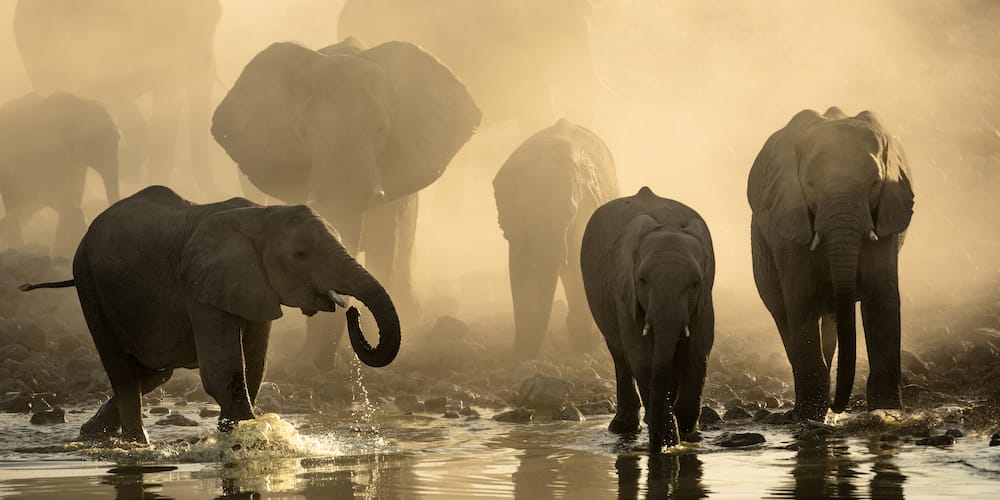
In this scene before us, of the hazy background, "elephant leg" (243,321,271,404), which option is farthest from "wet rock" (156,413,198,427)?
the hazy background

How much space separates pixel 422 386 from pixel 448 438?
4.33 metres

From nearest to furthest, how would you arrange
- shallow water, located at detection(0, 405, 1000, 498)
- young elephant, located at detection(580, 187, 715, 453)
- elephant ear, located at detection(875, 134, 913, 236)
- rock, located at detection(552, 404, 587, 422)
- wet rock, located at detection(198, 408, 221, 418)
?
shallow water, located at detection(0, 405, 1000, 498)
young elephant, located at detection(580, 187, 715, 453)
elephant ear, located at detection(875, 134, 913, 236)
rock, located at detection(552, 404, 587, 422)
wet rock, located at detection(198, 408, 221, 418)

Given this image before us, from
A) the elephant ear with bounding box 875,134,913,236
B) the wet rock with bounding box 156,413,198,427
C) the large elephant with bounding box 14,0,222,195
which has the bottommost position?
the wet rock with bounding box 156,413,198,427

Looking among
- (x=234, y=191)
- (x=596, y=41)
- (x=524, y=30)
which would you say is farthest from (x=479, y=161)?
(x=596, y=41)

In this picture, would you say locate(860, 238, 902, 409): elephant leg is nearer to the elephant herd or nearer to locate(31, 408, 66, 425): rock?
the elephant herd

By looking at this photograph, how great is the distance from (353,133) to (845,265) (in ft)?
23.6

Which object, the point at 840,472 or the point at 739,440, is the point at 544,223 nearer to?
the point at 739,440

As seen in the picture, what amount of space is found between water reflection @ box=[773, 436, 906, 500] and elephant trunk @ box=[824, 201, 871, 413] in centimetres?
116

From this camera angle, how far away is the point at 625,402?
12.3 metres

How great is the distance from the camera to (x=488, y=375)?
16984 mm

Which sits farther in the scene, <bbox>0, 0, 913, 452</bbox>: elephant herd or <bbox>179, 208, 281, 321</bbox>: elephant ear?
<bbox>179, 208, 281, 321</bbox>: elephant ear

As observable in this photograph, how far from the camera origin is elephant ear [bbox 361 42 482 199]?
19.8 m

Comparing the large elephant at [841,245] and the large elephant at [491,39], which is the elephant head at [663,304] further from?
the large elephant at [491,39]

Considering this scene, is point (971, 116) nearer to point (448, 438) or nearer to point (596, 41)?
point (596, 41)
